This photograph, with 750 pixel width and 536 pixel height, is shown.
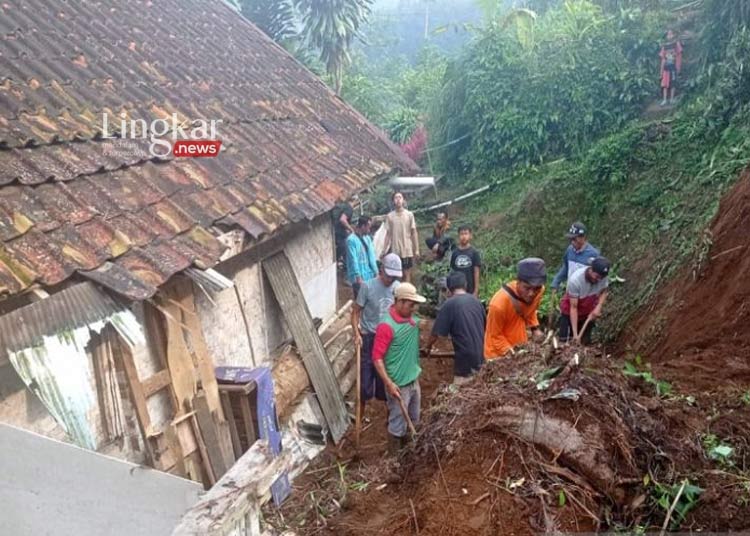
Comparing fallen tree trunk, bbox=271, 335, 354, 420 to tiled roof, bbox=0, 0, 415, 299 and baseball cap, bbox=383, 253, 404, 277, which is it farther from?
tiled roof, bbox=0, 0, 415, 299

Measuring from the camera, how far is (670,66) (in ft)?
44.9

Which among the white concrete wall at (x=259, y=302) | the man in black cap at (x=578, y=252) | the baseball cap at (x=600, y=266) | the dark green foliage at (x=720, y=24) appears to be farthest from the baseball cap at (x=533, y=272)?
the dark green foliage at (x=720, y=24)

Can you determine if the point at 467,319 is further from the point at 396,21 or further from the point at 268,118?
the point at 396,21

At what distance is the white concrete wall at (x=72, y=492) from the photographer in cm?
288

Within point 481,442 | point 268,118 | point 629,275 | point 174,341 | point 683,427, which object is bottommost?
point 629,275

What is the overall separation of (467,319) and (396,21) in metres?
44.4

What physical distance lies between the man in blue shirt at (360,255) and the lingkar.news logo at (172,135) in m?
2.79

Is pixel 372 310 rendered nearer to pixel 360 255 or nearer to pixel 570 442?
pixel 360 255

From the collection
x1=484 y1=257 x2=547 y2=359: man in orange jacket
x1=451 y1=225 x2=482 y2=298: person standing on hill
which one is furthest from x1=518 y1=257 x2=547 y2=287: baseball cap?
x1=451 y1=225 x2=482 y2=298: person standing on hill

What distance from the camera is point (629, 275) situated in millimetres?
9305

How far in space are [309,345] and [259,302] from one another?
Result: 87cm

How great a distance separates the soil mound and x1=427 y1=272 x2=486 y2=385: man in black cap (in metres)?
1.68

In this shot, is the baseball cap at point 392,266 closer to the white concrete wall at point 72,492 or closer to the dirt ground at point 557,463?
the dirt ground at point 557,463

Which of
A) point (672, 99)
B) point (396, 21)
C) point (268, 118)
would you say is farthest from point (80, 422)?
point (396, 21)
